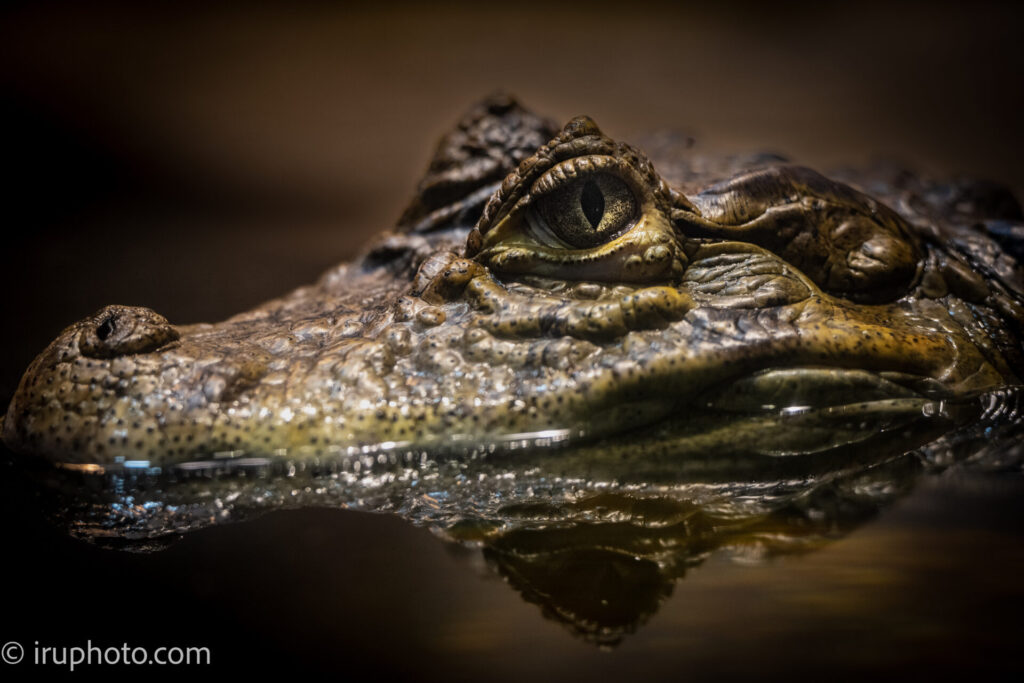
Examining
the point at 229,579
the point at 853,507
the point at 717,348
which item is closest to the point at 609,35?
the point at 717,348

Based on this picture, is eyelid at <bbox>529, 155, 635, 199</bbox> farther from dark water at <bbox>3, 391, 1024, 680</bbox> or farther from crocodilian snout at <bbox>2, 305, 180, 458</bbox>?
crocodilian snout at <bbox>2, 305, 180, 458</bbox>

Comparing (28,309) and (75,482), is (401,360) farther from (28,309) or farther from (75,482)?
(28,309)

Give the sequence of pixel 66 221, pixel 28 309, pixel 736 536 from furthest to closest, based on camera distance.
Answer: pixel 66 221 → pixel 28 309 → pixel 736 536

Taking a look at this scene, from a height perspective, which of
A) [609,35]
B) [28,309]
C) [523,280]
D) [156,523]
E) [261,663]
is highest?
[609,35]

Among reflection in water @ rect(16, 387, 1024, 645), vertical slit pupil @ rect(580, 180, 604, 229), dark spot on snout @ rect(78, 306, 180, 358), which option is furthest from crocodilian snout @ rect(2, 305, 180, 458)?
vertical slit pupil @ rect(580, 180, 604, 229)

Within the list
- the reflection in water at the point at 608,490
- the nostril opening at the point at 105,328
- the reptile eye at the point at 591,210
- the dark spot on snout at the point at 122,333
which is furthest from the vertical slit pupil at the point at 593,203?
the nostril opening at the point at 105,328

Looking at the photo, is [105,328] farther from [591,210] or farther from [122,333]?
[591,210]

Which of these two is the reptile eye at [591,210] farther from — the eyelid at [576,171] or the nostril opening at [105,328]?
the nostril opening at [105,328]

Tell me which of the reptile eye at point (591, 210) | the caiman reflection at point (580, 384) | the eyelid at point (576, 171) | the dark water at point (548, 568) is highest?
the eyelid at point (576, 171)

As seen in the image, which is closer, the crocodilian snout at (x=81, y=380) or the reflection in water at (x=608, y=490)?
the reflection in water at (x=608, y=490)

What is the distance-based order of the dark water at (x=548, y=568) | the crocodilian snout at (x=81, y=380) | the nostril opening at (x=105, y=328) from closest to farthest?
the dark water at (x=548, y=568) → the crocodilian snout at (x=81, y=380) → the nostril opening at (x=105, y=328)
